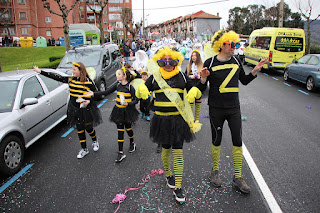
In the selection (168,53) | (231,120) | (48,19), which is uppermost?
(48,19)

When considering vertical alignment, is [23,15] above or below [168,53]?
above

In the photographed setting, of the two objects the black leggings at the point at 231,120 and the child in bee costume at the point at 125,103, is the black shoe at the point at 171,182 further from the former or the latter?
the child in bee costume at the point at 125,103

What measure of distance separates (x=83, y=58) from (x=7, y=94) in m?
5.33

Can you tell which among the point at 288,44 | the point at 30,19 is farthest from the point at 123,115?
the point at 30,19

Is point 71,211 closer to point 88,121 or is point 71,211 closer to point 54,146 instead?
point 88,121

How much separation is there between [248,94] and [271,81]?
408cm

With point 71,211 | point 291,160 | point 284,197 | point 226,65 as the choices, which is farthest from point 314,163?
point 71,211

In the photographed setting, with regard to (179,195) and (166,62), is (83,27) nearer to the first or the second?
(166,62)

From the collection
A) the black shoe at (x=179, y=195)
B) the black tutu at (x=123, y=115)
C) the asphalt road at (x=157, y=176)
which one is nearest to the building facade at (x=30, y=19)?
the asphalt road at (x=157, y=176)

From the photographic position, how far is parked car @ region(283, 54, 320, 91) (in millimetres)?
10055

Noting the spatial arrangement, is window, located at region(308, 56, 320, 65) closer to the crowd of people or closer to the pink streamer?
the crowd of people

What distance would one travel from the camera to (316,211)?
2982 millimetres

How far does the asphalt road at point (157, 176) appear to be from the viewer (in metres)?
3.19

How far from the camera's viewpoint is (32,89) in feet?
16.9
